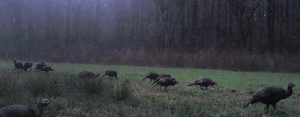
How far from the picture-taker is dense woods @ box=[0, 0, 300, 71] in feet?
156

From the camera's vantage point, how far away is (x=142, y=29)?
53781 mm

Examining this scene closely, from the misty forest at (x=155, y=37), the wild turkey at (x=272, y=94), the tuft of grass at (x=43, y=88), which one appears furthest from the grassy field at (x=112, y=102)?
the misty forest at (x=155, y=37)

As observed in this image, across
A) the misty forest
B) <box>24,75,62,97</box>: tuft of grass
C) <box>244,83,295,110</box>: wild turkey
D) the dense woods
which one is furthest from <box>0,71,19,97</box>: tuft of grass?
the dense woods

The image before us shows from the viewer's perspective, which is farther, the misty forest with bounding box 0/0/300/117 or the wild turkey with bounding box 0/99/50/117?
the misty forest with bounding box 0/0/300/117

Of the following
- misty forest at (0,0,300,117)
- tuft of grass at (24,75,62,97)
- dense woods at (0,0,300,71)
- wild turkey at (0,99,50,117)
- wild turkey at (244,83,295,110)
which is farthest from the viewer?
dense woods at (0,0,300,71)

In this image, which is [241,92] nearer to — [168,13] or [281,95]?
[281,95]

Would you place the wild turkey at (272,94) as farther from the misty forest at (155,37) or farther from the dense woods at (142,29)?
the dense woods at (142,29)

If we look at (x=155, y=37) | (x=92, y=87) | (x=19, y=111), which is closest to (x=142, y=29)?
(x=155, y=37)

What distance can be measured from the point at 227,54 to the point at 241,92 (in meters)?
23.1

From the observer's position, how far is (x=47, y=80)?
15.0 meters

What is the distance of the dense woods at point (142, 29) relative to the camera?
47.4 meters

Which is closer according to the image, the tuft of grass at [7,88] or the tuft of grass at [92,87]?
the tuft of grass at [7,88]

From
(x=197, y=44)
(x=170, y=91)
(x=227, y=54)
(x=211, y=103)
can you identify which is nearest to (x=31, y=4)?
(x=197, y=44)

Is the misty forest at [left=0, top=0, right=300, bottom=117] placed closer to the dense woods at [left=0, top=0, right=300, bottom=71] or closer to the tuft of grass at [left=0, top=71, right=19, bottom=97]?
the dense woods at [left=0, top=0, right=300, bottom=71]
